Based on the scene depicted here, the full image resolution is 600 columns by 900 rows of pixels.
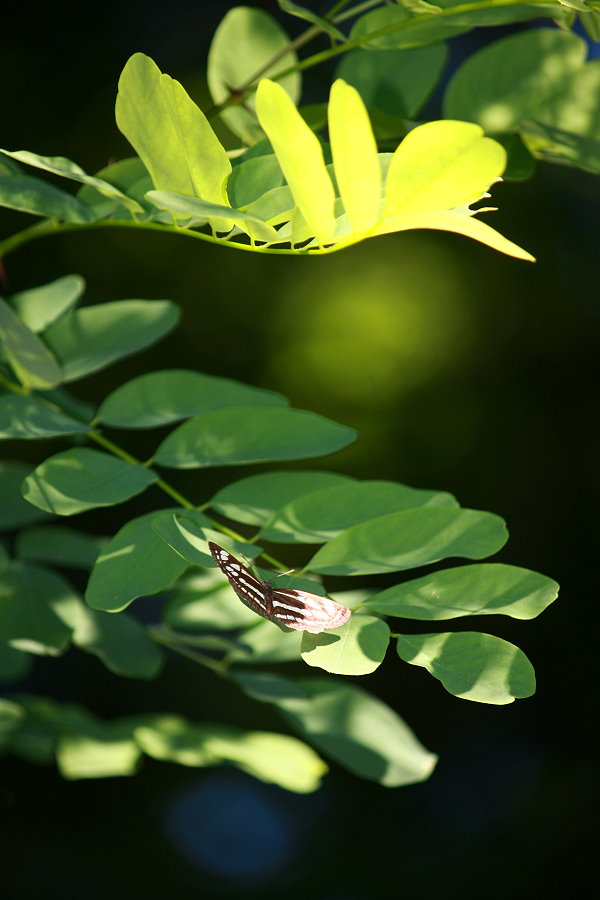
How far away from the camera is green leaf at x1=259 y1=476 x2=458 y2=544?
452mm

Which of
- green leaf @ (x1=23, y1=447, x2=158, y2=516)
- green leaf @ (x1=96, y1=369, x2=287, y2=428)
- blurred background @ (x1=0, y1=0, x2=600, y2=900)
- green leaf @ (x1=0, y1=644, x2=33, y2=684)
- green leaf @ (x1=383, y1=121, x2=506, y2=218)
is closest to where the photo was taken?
green leaf @ (x1=383, y1=121, x2=506, y2=218)

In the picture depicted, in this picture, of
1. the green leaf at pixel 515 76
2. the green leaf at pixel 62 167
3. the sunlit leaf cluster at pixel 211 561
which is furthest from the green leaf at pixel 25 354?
the green leaf at pixel 515 76

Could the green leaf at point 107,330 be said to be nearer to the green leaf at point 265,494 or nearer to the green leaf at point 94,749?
the green leaf at point 265,494

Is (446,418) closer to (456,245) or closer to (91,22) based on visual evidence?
(456,245)

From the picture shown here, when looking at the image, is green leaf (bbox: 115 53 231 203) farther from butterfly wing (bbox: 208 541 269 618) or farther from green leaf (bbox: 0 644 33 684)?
green leaf (bbox: 0 644 33 684)

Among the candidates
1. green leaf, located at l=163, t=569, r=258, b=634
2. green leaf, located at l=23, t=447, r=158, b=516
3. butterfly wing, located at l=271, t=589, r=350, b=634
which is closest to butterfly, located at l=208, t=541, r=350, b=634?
butterfly wing, located at l=271, t=589, r=350, b=634

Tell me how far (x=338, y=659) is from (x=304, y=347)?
1.30 metres

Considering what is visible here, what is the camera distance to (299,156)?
341mm

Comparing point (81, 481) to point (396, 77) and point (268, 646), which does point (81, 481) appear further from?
point (396, 77)

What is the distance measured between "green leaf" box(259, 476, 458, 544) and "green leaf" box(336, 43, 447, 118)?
A: 29 centimetres

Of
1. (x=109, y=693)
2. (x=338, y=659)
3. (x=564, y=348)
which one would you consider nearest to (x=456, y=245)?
(x=564, y=348)

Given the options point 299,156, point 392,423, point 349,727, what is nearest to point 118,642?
point 349,727

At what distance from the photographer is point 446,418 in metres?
1.66

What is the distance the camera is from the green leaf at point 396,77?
1.98 feet
